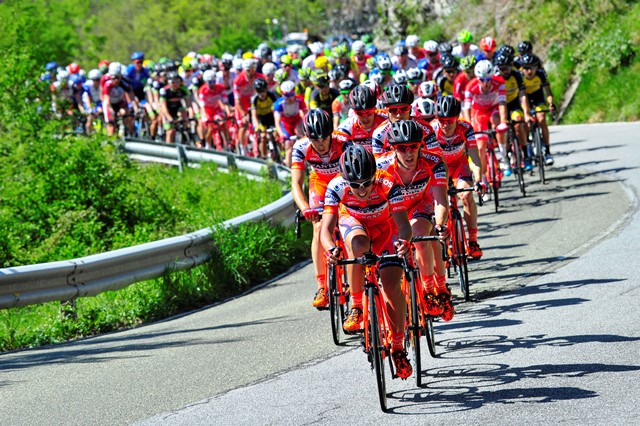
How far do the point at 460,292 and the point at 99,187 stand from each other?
25.2 ft

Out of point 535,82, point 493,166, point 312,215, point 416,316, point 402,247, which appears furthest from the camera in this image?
point 535,82

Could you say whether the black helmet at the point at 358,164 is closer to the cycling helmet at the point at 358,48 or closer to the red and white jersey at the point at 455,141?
the red and white jersey at the point at 455,141

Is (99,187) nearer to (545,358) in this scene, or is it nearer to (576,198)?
(576,198)

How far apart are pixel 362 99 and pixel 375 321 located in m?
4.06

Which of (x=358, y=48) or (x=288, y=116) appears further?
(x=358, y=48)

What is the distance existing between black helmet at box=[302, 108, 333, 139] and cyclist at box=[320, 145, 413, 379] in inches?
60.7

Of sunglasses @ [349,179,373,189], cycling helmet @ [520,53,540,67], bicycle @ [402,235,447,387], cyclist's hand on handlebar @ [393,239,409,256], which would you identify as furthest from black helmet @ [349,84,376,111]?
cycling helmet @ [520,53,540,67]

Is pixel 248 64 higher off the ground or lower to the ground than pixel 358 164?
higher

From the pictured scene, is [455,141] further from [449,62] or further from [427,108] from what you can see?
[449,62]

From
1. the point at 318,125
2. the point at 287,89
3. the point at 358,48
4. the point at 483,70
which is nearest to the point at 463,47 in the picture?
the point at 287,89

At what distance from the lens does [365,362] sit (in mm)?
9117

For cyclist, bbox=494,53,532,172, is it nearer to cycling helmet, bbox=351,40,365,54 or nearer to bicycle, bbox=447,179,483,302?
cycling helmet, bbox=351,40,365,54

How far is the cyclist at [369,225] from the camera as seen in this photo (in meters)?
7.92

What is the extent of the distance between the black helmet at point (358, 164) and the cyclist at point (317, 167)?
7.11 feet
